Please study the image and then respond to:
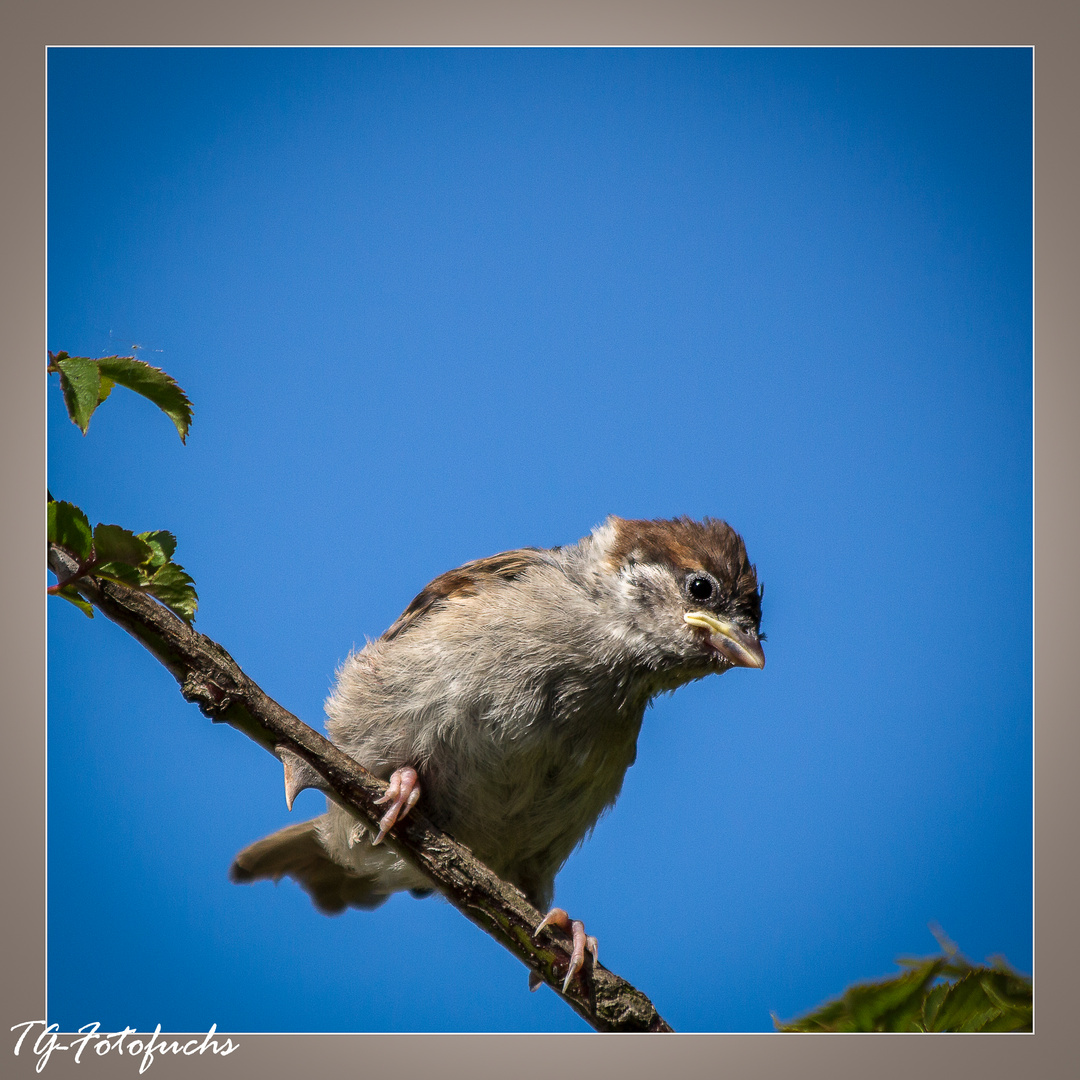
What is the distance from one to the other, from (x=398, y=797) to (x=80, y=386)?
1582 millimetres

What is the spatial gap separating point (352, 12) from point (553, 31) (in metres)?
0.76

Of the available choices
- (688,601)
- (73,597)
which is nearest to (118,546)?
(73,597)

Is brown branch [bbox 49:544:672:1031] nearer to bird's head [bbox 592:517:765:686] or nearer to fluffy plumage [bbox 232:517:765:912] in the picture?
fluffy plumage [bbox 232:517:765:912]

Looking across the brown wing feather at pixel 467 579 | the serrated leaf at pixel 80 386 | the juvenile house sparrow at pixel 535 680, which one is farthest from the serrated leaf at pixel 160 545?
the brown wing feather at pixel 467 579

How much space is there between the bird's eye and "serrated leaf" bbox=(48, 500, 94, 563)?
2.01 meters

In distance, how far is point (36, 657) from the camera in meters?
3.84

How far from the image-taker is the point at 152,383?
2701mm

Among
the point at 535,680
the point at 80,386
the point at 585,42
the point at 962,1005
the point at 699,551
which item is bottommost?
the point at 962,1005

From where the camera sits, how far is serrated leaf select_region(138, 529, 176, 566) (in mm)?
2645

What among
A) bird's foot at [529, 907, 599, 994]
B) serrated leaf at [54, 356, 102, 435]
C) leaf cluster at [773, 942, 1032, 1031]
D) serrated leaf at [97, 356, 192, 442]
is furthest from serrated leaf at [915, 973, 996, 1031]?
serrated leaf at [54, 356, 102, 435]

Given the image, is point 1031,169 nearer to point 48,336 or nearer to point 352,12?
point 352,12

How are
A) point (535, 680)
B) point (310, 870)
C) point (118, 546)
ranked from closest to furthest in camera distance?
1. point (118, 546)
2. point (535, 680)
3. point (310, 870)

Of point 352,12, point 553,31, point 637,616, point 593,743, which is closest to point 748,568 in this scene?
point 637,616

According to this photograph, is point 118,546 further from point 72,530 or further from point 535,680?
point 535,680
